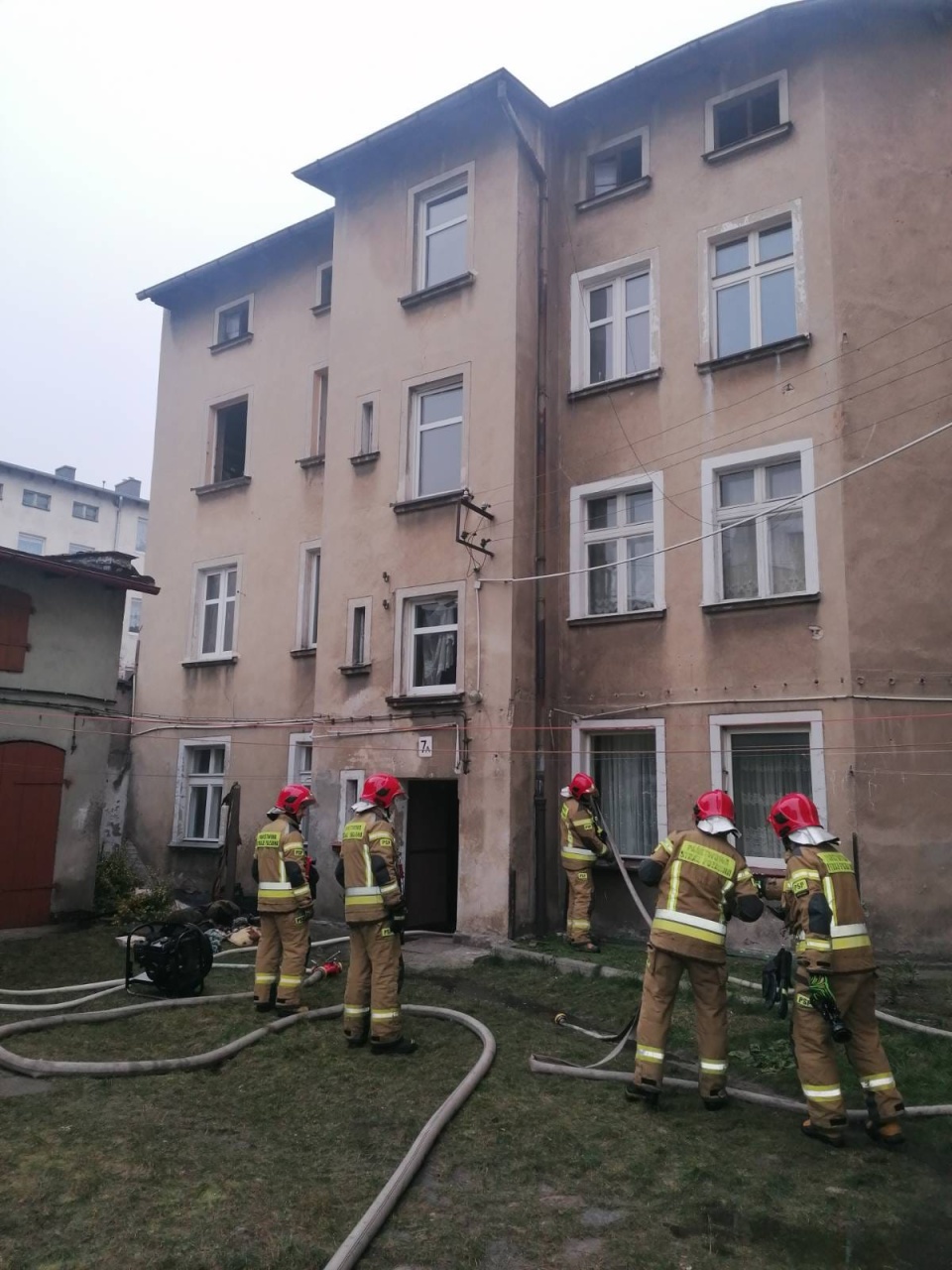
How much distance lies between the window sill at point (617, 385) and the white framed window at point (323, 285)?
20.0 ft

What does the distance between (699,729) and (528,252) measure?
7085 millimetres

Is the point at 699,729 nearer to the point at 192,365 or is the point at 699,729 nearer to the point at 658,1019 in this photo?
the point at 658,1019

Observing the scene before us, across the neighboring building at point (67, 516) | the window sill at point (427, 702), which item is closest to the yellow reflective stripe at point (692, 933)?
the window sill at point (427, 702)

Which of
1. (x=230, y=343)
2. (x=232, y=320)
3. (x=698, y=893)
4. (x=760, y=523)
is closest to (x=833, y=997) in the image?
(x=698, y=893)

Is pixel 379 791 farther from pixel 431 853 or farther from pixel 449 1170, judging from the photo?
pixel 431 853

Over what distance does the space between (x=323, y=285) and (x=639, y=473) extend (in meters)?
7.95

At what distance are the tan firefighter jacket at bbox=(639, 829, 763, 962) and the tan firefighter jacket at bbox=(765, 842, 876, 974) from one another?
0.27 meters

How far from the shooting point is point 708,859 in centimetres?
609

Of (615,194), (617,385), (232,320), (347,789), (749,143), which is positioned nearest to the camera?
(749,143)

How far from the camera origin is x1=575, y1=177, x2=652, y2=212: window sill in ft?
42.2

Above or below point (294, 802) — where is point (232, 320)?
above

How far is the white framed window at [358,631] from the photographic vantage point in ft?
45.3

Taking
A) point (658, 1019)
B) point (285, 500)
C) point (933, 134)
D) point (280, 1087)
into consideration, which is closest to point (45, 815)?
point (285, 500)

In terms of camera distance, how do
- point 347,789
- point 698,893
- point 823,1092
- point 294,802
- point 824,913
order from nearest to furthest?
point 823,1092 → point 824,913 → point 698,893 → point 294,802 → point 347,789
